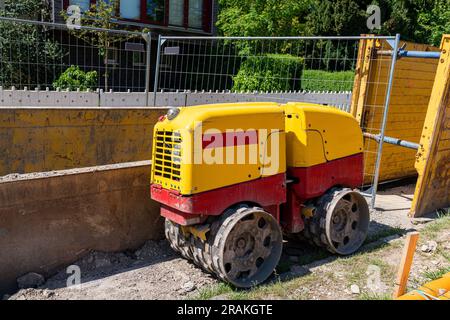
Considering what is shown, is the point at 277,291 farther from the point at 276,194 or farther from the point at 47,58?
the point at 47,58

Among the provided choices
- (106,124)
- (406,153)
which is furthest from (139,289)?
(406,153)

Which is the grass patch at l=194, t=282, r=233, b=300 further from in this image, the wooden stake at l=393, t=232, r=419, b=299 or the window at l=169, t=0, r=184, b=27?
the window at l=169, t=0, r=184, b=27

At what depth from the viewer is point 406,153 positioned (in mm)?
8578

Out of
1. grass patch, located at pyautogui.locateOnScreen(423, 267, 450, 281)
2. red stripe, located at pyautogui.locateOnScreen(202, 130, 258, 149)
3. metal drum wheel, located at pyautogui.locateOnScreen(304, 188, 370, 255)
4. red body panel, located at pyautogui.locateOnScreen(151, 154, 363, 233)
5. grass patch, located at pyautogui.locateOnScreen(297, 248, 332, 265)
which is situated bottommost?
grass patch, located at pyautogui.locateOnScreen(297, 248, 332, 265)

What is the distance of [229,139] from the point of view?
13.0 feet

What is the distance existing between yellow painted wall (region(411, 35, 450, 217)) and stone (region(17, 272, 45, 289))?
494 cm

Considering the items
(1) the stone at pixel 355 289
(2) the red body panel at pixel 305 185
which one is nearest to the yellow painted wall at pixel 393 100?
(2) the red body panel at pixel 305 185

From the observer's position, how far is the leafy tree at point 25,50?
8887 millimetres

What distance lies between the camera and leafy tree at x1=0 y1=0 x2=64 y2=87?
29.2ft

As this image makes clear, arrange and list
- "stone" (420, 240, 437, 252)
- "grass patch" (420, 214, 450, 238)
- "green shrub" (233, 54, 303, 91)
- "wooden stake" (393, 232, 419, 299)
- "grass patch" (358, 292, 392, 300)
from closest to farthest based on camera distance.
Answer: "wooden stake" (393, 232, 419, 299), "grass patch" (358, 292, 392, 300), "stone" (420, 240, 437, 252), "grass patch" (420, 214, 450, 238), "green shrub" (233, 54, 303, 91)

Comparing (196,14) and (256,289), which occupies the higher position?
(196,14)

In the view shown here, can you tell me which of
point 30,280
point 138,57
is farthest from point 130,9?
point 30,280

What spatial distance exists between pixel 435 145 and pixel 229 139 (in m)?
3.70

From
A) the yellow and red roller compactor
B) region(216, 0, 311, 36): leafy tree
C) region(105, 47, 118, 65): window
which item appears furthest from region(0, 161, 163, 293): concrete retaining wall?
region(216, 0, 311, 36): leafy tree
